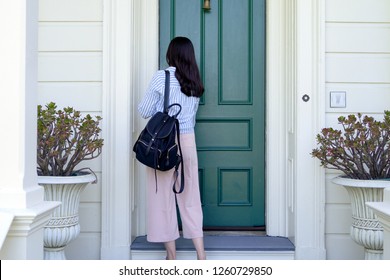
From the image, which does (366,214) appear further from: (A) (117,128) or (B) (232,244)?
(A) (117,128)

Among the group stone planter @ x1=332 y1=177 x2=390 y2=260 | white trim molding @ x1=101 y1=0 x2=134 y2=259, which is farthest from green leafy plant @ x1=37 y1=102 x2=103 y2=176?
stone planter @ x1=332 y1=177 x2=390 y2=260

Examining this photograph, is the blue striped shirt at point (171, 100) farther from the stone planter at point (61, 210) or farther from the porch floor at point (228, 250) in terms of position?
the porch floor at point (228, 250)

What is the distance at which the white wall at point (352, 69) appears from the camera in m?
3.59

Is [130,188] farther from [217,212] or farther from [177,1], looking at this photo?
[177,1]

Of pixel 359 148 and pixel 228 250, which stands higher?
pixel 359 148

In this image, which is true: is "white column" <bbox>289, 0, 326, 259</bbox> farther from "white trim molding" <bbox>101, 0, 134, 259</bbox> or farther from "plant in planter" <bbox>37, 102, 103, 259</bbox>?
"plant in planter" <bbox>37, 102, 103, 259</bbox>

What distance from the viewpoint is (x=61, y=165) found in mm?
3236

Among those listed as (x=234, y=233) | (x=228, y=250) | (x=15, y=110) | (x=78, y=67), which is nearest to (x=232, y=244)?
(x=228, y=250)

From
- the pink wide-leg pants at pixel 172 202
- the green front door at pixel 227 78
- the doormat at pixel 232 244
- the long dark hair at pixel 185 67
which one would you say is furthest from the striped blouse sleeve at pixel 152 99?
the doormat at pixel 232 244

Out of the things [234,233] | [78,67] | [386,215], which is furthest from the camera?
[234,233]

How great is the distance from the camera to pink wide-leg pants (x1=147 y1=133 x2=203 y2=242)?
3.24 metres

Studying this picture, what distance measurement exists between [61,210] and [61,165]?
274 millimetres

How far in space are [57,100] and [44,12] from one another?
61 cm

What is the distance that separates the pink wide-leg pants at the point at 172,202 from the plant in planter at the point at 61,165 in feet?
1.37
